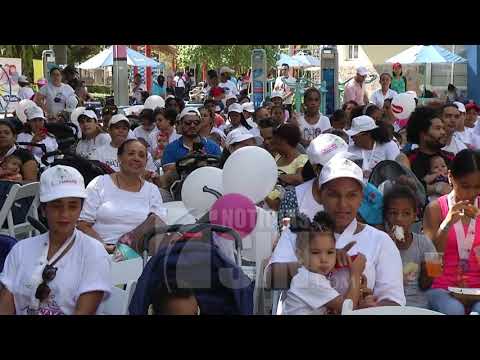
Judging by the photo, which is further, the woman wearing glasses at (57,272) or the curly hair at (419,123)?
the curly hair at (419,123)

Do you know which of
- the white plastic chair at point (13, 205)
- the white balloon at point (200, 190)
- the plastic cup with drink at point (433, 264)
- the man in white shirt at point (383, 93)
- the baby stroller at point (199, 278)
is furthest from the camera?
the man in white shirt at point (383, 93)

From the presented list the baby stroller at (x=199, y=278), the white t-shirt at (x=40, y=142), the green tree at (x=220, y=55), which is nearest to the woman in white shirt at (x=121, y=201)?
the baby stroller at (x=199, y=278)

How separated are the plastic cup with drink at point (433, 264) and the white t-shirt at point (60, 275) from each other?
1.76 meters

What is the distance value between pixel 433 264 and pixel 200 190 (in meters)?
2.05

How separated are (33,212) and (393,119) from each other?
598cm

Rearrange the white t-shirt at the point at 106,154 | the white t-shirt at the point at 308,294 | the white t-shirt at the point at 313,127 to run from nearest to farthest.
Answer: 1. the white t-shirt at the point at 308,294
2. the white t-shirt at the point at 106,154
3. the white t-shirt at the point at 313,127

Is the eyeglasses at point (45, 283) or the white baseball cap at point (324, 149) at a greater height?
the white baseball cap at point (324, 149)

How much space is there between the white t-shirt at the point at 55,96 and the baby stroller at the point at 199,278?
11422 mm

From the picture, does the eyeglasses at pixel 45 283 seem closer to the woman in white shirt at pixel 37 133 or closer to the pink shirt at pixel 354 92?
the woman in white shirt at pixel 37 133

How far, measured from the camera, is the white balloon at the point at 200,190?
5.73 m

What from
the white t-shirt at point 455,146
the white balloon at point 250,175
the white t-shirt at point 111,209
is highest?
the white t-shirt at point 455,146

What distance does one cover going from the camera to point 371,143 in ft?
24.1
